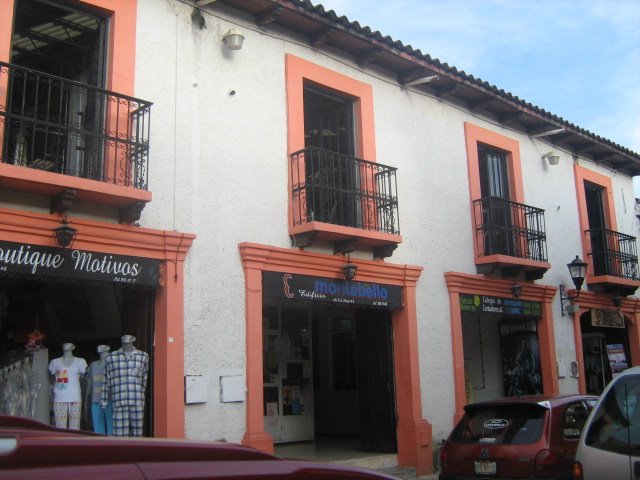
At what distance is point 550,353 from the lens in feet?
46.5

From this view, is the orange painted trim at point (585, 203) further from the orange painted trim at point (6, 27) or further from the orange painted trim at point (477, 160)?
the orange painted trim at point (6, 27)

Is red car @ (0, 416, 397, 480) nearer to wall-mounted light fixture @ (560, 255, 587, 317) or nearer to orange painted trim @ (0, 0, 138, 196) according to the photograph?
orange painted trim @ (0, 0, 138, 196)

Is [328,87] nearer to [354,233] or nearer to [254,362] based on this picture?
[354,233]

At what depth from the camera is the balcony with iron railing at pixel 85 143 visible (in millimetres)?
7680

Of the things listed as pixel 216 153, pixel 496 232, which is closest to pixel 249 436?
pixel 216 153

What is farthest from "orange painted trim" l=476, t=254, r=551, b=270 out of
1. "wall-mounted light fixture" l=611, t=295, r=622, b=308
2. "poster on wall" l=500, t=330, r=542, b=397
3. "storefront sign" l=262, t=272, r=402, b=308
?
"wall-mounted light fixture" l=611, t=295, r=622, b=308

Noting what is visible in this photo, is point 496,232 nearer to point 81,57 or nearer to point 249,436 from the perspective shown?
point 249,436

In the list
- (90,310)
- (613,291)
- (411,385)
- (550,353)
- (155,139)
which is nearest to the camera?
(155,139)

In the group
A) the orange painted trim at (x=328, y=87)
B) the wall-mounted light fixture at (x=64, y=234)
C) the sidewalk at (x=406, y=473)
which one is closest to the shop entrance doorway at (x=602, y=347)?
the sidewalk at (x=406, y=473)

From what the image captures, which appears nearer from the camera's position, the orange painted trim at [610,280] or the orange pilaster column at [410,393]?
the orange pilaster column at [410,393]

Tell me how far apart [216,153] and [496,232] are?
231 inches

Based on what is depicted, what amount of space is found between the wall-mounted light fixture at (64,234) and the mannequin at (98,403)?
4.92 ft

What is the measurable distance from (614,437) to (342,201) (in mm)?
5907

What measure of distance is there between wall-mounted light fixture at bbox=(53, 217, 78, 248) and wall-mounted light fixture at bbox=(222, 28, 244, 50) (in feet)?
11.4
